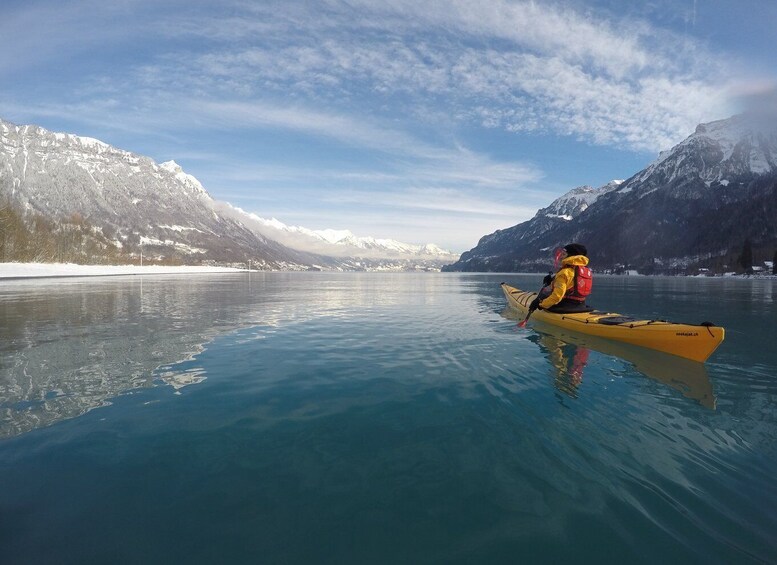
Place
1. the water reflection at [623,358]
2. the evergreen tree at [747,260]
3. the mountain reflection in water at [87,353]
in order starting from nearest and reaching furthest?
the mountain reflection in water at [87,353] → the water reflection at [623,358] → the evergreen tree at [747,260]

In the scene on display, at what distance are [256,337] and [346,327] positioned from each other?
17.7ft

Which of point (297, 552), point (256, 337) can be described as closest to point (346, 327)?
point (256, 337)

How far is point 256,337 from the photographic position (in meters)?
18.3

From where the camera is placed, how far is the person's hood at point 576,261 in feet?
59.8

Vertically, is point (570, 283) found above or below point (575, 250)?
below

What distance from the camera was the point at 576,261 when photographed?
18438 mm

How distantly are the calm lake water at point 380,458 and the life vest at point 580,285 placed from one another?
5455mm

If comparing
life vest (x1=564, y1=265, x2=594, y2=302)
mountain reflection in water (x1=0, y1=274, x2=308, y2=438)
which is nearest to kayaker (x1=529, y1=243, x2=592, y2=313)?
life vest (x1=564, y1=265, x2=594, y2=302)

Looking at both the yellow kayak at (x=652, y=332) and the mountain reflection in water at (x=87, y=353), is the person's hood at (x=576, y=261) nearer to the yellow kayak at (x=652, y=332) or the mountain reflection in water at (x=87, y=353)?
the yellow kayak at (x=652, y=332)

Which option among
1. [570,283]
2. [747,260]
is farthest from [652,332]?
[747,260]

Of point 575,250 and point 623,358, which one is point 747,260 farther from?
point 623,358

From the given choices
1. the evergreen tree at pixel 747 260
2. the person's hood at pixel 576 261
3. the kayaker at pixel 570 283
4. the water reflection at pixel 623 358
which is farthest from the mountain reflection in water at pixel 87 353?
the evergreen tree at pixel 747 260

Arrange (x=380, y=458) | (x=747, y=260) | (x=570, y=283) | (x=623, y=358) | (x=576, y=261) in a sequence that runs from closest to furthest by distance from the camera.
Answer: (x=380, y=458), (x=623, y=358), (x=576, y=261), (x=570, y=283), (x=747, y=260)

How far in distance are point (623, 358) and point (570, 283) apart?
17.3 ft
